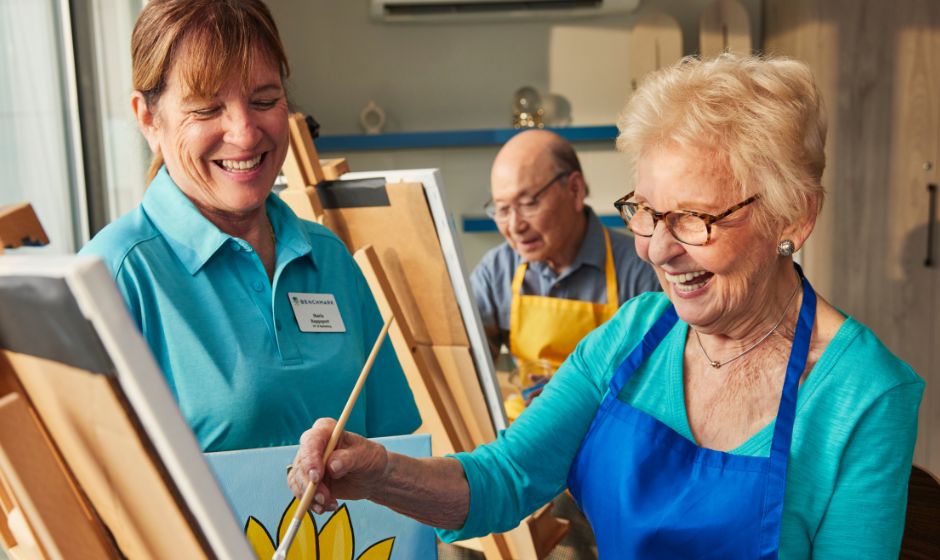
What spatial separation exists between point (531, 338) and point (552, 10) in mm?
2488

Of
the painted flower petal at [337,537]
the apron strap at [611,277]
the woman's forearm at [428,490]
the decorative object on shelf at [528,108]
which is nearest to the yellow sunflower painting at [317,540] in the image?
the painted flower petal at [337,537]

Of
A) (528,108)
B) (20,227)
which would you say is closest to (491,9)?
(528,108)

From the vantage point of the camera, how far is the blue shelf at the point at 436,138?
184 inches

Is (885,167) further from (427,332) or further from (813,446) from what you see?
(813,446)

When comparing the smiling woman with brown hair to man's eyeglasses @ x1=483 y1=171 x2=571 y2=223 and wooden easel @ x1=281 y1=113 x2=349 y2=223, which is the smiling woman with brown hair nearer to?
wooden easel @ x1=281 y1=113 x2=349 y2=223

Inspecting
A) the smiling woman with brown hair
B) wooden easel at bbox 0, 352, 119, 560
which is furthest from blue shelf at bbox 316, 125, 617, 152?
wooden easel at bbox 0, 352, 119, 560

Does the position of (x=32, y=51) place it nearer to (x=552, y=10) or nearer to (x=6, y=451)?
(x=6, y=451)

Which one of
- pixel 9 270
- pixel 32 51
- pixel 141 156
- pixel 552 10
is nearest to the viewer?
pixel 9 270

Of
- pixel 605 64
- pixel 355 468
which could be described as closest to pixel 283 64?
pixel 355 468

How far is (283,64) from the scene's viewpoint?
1496 millimetres

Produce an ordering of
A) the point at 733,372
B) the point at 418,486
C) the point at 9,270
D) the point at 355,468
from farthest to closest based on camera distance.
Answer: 1. the point at 733,372
2. the point at 418,486
3. the point at 355,468
4. the point at 9,270

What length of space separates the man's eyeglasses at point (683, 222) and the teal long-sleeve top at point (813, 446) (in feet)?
0.75

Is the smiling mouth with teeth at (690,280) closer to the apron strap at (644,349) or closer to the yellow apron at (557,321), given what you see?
the apron strap at (644,349)

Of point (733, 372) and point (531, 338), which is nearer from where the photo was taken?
point (733, 372)
